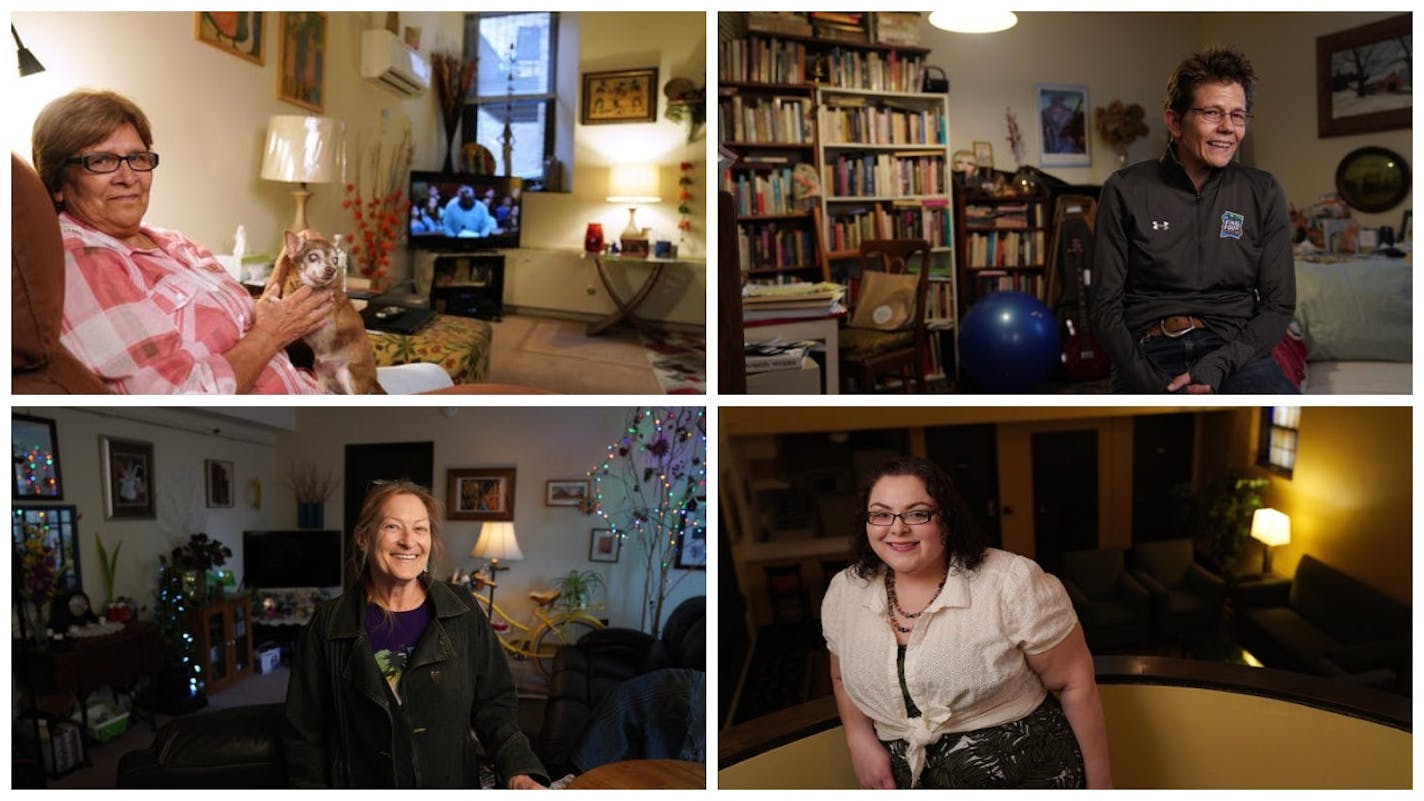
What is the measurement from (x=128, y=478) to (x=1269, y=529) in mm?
2188

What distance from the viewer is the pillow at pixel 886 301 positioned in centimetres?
396

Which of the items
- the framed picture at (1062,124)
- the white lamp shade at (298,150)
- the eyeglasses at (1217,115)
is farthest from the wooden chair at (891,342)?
the white lamp shade at (298,150)

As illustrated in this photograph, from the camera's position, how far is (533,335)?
8.16 ft

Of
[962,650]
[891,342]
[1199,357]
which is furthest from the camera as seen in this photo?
[891,342]

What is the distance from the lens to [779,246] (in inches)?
169

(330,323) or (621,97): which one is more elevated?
(621,97)

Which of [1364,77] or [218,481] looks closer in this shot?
[218,481]

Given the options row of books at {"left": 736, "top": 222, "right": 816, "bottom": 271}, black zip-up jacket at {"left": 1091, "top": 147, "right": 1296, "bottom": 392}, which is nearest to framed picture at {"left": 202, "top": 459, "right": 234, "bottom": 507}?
black zip-up jacket at {"left": 1091, "top": 147, "right": 1296, "bottom": 392}

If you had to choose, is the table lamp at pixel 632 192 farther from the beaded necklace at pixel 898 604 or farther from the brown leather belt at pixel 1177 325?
the brown leather belt at pixel 1177 325

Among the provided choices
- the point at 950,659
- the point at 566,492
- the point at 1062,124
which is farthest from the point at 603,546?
the point at 1062,124

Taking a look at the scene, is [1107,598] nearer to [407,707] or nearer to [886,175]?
[407,707]

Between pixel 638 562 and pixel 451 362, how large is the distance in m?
0.56

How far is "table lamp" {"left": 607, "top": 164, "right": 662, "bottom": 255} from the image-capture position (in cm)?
238

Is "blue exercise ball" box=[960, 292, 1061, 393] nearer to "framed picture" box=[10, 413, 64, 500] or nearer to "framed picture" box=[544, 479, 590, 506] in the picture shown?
"framed picture" box=[544, 479, 590, 506]
